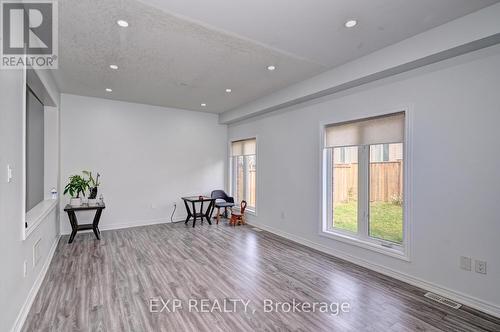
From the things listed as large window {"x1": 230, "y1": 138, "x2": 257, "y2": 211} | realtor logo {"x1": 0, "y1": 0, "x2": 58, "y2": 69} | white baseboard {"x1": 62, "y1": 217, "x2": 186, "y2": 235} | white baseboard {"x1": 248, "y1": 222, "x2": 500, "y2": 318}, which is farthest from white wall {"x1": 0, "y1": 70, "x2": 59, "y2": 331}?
large window {"x1": 230, "y1": 138, "x2": 257, "y2": 211}

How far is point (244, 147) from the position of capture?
6543mm

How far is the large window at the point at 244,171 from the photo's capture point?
6258 millimetres

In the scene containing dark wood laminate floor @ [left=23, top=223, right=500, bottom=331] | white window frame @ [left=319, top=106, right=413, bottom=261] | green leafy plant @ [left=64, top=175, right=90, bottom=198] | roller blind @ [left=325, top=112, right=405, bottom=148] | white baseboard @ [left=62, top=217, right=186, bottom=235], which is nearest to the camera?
dark wood laminate floor @ [left=23, top=223, right=500, bottom=331]

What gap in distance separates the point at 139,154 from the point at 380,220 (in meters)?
5.13

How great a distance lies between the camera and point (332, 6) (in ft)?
7.52

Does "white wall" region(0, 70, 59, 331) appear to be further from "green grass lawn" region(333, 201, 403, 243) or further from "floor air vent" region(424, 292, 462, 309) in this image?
"green grass lawn" region(333, 201, 403, 243)

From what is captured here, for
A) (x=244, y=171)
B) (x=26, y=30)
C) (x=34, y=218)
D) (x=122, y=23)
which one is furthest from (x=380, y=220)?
(x=26, y=30)

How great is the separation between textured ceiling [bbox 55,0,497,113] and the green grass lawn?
2.11 meters

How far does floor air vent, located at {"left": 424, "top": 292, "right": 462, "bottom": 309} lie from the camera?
257 centimetres

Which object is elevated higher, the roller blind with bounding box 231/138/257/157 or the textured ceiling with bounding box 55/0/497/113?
the textured ceiling with bounding box 55/0/497/113

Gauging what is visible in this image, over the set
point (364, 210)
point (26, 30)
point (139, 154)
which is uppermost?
A: point (26, 30)

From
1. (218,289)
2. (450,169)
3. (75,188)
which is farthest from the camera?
(75,188)

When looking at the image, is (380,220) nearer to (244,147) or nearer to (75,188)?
(244,147)

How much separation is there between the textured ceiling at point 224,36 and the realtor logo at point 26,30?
0.10 meters
